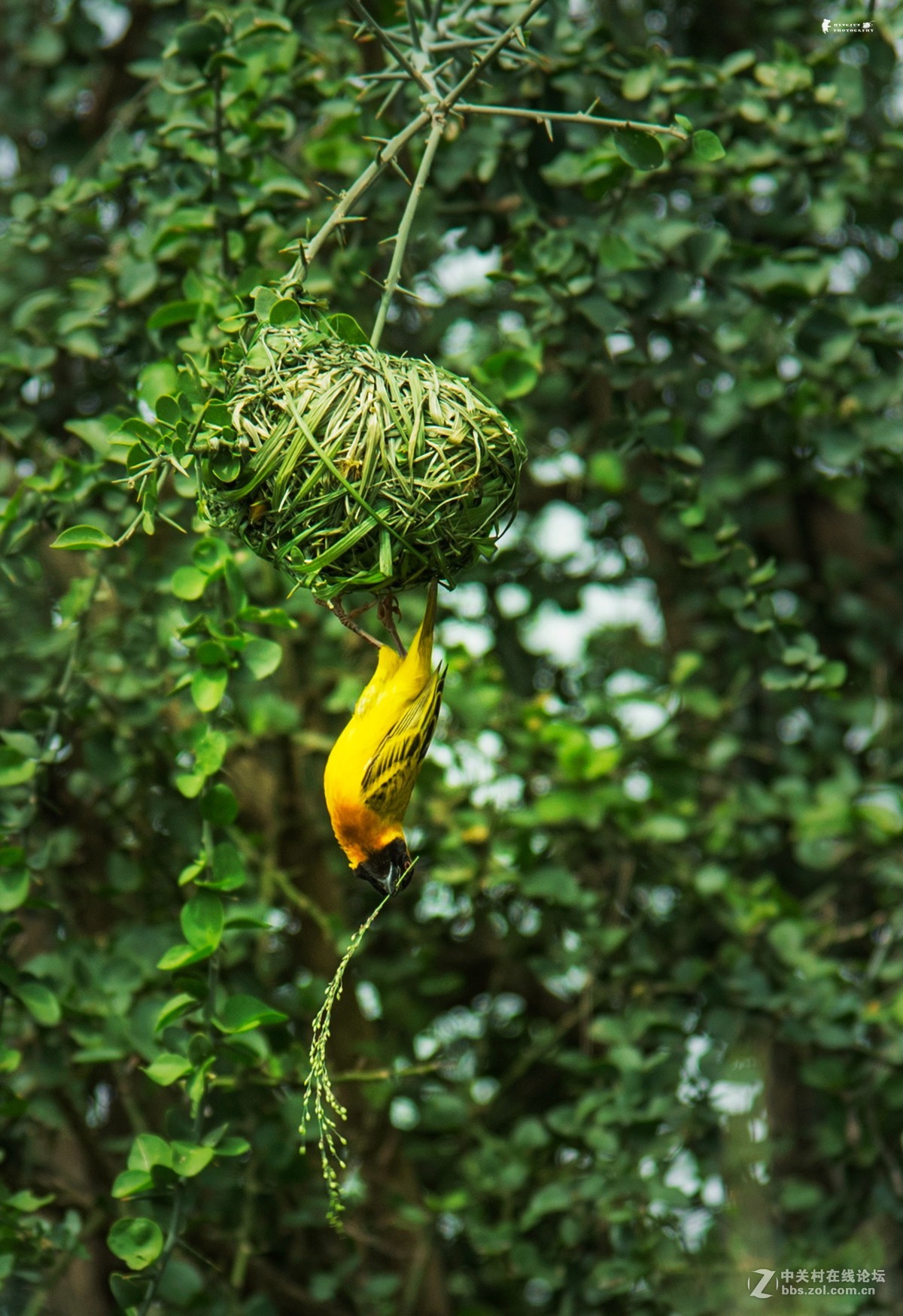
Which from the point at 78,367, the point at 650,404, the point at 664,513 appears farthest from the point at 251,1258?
the point at 78,367

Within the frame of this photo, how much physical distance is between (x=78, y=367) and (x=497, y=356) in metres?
1.39

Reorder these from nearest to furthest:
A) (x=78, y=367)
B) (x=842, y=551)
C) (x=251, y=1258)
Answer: (x=251, y=1258) < (x=78, y=367) < (x=842, y=551)

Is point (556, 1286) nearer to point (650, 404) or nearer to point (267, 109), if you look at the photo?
point (650, 404)

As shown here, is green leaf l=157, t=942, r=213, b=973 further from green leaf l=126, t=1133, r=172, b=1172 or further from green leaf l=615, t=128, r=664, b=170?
green leaf l=615, t=128, r=664, b=170

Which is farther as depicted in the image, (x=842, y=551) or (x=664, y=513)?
(x=842, y=551)

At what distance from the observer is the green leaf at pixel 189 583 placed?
145 centimetres

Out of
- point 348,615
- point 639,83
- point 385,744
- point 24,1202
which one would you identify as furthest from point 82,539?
point 639,83

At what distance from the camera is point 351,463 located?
1.13 meters

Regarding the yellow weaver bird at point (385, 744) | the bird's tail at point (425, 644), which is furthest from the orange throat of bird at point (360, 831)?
the bird's tail at point (425, 644)

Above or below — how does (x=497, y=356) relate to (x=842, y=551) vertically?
above

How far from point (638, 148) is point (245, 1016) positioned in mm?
1042

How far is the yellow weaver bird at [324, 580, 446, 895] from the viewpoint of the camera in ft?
3.94

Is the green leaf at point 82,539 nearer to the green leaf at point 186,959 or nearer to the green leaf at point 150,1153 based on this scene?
the green leaf at point 186,959

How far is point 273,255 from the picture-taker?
1857mm
